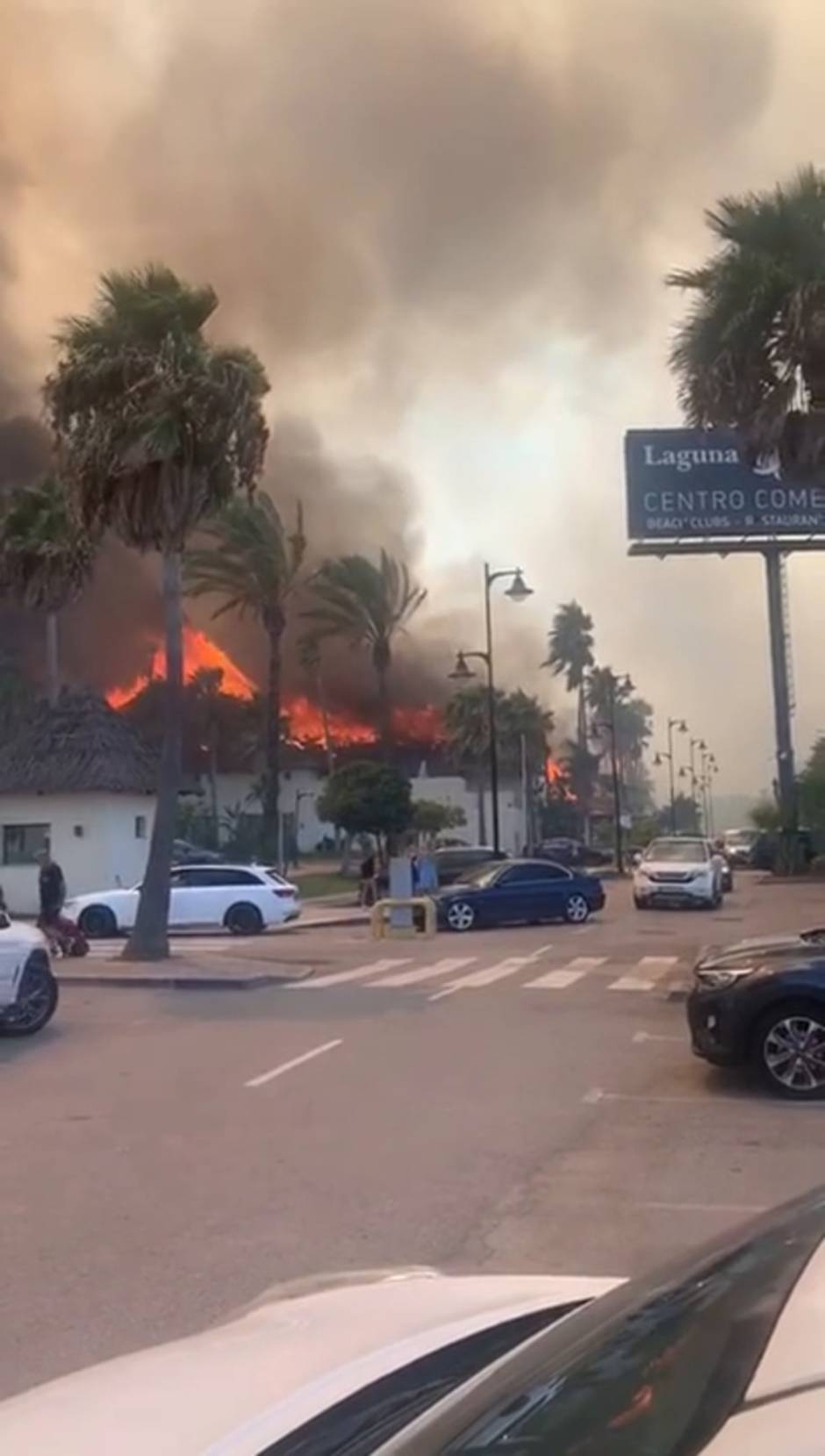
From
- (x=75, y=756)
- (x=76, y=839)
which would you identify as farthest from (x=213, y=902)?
(x=75, y=756)

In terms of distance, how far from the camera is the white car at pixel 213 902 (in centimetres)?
3091

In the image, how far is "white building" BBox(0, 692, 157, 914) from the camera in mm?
38375

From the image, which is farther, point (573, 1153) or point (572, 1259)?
point (573, 1153)

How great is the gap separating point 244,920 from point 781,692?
99.8 ft

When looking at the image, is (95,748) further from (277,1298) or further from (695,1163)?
(277,1298)

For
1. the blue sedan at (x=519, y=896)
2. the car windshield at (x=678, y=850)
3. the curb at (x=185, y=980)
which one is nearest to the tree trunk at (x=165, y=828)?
the curb at (x=185, y=980)

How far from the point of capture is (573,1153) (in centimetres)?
891

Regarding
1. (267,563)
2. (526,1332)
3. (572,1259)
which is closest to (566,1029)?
(572,1259)

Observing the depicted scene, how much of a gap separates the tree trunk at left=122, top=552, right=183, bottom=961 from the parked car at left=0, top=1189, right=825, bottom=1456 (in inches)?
792

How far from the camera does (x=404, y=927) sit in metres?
29.6

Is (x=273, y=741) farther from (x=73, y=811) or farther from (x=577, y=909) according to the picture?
(x=577, y=909)

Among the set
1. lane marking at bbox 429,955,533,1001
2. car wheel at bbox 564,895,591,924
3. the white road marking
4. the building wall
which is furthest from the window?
the building wall

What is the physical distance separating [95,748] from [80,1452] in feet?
123

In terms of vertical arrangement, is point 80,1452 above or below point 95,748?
below
